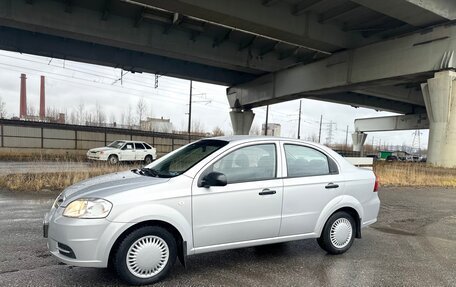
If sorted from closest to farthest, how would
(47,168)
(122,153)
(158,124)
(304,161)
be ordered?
1. (304,161)
2. (47,168)
3. (122,153)
4. (158,124)

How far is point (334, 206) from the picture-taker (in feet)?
15.1

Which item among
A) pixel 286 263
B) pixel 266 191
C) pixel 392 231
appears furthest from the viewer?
pixel 392 231

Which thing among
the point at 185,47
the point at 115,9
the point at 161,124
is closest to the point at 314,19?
the point at 185,47

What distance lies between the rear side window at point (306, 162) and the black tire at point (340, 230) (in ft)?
2.19

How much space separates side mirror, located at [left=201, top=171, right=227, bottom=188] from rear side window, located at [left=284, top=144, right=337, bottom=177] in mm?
1086

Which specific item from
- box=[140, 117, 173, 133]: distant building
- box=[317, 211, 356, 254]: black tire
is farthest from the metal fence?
box=[140, 117, 173, 133]: distant building

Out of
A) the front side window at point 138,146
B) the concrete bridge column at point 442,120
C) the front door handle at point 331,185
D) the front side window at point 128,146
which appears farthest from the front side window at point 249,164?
the front side window at point 138,146

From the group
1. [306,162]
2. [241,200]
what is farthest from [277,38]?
[241,200]

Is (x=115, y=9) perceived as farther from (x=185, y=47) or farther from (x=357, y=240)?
(x=357, y=240)

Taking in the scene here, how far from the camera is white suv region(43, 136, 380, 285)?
3.32 m

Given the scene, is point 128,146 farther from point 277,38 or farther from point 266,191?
point 266,191

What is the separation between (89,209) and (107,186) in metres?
0.38

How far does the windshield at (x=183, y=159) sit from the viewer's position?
3964 millimetres

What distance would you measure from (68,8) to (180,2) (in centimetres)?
603
